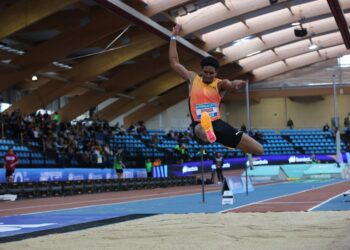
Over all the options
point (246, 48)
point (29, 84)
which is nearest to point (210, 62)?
point (246, 48)

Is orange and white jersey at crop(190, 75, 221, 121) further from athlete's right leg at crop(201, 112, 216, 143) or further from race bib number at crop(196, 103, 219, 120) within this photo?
athlete's right leg at crop(201, 112, 216, 143)

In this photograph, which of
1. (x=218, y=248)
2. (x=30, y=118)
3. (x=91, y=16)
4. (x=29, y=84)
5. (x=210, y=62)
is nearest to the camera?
(x=218, y=248)

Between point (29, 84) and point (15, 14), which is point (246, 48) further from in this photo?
point (15, 14)

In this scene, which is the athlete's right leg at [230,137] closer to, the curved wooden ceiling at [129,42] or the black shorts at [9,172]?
the black shorts at [9,172]

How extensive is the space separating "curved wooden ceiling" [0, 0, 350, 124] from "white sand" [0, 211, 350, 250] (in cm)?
1726

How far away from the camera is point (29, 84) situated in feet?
140

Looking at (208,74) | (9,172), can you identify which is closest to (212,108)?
(208,74)

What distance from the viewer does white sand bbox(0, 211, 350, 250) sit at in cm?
607

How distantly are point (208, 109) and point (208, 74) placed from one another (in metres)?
0.44

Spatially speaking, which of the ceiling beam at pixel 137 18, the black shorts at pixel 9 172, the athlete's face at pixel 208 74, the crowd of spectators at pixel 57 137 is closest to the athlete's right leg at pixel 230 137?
the athlete's face at pixel 208 74

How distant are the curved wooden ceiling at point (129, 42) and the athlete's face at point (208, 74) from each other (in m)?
18.5

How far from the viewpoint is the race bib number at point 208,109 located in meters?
6.30

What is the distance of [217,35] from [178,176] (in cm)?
985

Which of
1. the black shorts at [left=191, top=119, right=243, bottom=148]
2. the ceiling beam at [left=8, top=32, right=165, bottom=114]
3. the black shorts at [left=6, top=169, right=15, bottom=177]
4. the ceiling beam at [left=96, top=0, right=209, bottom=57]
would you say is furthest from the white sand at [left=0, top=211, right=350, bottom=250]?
the ceiling beam at [left=8, top=32, right=165, bottom=114]
